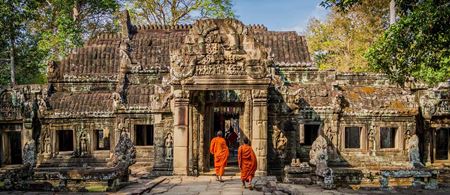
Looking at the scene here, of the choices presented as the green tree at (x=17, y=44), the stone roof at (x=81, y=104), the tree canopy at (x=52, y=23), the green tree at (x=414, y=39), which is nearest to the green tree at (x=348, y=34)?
the tree canopy at (x=52, y=23)

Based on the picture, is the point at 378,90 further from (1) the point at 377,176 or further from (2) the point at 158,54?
(2) the point at 158,54

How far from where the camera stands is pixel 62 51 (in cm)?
2872

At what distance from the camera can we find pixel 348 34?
113ft

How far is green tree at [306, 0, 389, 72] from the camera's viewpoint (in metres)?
33.1

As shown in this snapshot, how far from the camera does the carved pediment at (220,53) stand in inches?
568

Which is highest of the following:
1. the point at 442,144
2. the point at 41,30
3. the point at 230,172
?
the point at 41,30

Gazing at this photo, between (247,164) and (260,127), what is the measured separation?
2405 mm

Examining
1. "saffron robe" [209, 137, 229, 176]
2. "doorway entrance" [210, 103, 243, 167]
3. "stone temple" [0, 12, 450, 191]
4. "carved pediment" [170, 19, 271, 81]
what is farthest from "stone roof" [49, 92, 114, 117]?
"saffron robe" [209, 137, 229, 176]

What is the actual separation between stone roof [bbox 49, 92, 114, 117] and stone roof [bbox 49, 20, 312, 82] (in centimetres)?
158

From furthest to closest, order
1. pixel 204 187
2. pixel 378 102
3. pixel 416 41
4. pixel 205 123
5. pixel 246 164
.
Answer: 1. pixel 378 102
2. pixel 205 123
3. pixel 204 187
4. pixel 246 164
5. pixel 416 41

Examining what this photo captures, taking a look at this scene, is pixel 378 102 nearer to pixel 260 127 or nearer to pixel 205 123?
pixel 260 127

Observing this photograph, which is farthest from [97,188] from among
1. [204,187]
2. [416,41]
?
[416,41]

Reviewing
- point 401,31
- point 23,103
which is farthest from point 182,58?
point 23,103

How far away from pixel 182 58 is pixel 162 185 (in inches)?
150
